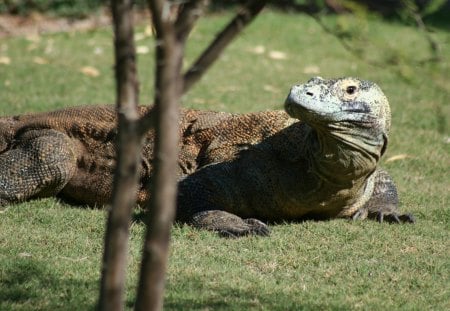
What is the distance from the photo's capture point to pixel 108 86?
1175cm

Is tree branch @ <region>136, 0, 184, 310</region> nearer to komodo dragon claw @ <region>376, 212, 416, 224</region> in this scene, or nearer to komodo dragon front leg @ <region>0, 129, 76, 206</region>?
komodo dragon claw @ <region>376, 212, 416, 224</region>

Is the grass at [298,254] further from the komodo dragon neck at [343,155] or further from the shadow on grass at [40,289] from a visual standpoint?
the komodo dragon neck at [343,155]

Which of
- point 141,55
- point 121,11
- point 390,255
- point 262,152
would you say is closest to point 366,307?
point 390,255

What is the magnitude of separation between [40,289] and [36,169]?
2.04 metres

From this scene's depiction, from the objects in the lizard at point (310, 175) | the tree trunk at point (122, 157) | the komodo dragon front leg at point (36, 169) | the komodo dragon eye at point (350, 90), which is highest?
the tree trunk at point (122, 157)

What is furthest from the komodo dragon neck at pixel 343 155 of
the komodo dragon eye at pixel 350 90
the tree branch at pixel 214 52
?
the tree branch at pixel 214 52

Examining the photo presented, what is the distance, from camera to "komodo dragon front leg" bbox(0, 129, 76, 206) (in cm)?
697

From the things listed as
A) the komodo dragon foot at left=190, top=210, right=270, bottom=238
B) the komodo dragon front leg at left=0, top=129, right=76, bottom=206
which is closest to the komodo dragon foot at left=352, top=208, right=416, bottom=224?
the komodo dragon foot at left=190, top=210, right=270, bottom=238

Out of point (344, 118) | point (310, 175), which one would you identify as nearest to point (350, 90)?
point (344, 118)

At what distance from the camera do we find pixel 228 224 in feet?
21.0

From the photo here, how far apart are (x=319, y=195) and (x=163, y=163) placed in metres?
3.27

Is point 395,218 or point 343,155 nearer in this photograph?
point 343,155

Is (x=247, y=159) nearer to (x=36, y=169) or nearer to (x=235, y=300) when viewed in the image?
(x=36, y=169)

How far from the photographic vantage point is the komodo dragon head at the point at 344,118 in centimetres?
598
